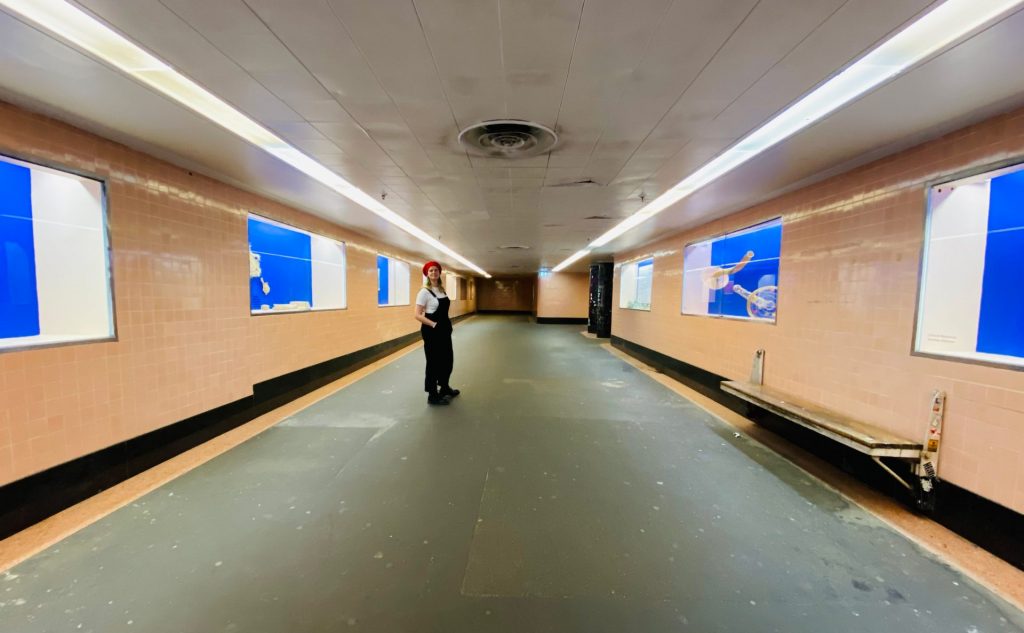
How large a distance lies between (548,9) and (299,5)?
43.1 inches

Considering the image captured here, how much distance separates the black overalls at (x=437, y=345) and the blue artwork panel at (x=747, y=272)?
3.96m

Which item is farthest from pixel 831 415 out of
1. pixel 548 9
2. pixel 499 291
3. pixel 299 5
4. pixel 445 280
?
pixel 499 291

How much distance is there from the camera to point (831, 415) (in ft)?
10.2

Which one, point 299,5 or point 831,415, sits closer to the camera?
point 299,5

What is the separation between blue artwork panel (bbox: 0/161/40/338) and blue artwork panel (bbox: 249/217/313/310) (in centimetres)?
188

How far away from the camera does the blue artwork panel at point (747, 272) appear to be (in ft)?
13.8

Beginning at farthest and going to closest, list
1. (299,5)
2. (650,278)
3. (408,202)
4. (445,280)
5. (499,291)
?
(499,291), (445,280), (650,278), (408,202), (299,5)

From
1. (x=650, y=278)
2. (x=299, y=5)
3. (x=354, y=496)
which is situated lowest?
(x=354, y=496)

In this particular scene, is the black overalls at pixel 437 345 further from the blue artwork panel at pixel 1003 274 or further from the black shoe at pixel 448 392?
the blue artwork panel at pixel 1003 274

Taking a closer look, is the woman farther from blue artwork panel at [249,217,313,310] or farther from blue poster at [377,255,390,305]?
blue poster at [377,255,390,305]

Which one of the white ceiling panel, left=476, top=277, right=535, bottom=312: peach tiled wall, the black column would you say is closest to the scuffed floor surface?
the white ceiling panel

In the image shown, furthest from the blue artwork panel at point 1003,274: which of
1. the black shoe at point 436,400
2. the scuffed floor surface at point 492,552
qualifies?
the black shoe at point 436,400

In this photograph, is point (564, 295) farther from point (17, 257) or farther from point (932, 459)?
point (17, 257)

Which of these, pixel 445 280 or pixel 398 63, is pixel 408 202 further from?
pixel 445 280
